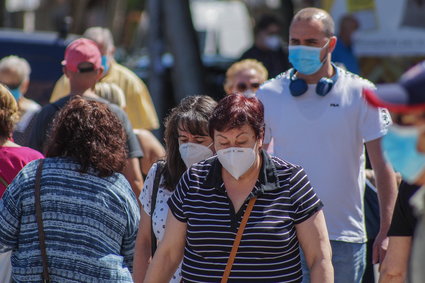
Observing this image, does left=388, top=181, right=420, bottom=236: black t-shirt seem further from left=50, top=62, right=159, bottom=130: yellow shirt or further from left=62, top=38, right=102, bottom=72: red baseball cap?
left=50, top=62, right=159, bottom=130: yellow shirt

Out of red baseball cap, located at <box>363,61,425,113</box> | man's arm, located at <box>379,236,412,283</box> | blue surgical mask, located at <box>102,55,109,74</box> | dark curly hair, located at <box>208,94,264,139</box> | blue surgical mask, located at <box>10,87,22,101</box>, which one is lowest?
blue surgical mask, located at <box>10,87,22,101</box>

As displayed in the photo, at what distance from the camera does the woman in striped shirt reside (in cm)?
411

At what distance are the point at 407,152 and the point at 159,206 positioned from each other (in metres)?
2.32

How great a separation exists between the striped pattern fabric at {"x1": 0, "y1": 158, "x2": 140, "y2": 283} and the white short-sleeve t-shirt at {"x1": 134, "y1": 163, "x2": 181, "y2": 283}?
374 mm

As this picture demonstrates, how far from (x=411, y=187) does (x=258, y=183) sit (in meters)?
0.65

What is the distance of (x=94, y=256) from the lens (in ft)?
14.5

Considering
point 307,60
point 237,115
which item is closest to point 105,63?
point 307,60

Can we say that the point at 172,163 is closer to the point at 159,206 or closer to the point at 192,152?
the point at 192,152

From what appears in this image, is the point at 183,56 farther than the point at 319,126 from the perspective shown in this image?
Yes

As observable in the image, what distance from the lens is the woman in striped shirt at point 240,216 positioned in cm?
411

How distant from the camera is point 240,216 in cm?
413

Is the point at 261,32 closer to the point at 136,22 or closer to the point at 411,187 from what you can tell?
the point at 411,187

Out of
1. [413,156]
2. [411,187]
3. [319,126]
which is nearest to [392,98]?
[413,156]

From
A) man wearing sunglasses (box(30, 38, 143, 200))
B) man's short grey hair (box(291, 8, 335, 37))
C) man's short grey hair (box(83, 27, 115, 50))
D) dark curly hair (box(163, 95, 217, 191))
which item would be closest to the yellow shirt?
man's short grey hair (box(83, 27, 115, 50))
